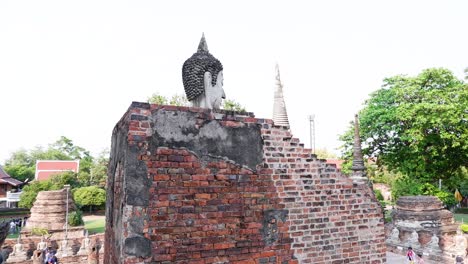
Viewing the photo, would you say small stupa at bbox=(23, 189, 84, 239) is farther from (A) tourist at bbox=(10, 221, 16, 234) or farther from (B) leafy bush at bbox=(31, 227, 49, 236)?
(A) tourist at bbox=(10, 221, 16, 234)

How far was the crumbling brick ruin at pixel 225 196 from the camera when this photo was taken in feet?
12.3

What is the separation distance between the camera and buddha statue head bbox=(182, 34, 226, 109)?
15.5ft

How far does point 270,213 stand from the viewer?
4.33 metres

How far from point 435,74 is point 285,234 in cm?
2152

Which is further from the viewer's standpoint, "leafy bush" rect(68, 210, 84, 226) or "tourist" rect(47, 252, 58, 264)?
"leafy bush" rect(68, 210, 84, 226)

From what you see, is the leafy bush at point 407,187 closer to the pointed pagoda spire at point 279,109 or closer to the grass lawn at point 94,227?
the pointed pagoda spire at point 279,109

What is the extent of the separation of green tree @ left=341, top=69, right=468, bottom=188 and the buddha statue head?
1854 cm

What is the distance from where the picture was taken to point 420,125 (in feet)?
66.5

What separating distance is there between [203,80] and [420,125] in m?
19.0

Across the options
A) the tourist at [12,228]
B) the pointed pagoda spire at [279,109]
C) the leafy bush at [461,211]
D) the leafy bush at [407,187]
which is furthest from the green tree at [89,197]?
the leafy bush at [461,211]

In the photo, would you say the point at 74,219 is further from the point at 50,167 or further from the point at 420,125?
the point at 50,167

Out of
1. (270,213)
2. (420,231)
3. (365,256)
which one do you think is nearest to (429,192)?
(420,231)

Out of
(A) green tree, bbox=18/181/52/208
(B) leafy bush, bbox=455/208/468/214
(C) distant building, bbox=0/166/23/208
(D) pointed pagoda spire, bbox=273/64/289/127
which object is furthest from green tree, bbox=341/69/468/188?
(C) distant building, bbox=0/166/23/208

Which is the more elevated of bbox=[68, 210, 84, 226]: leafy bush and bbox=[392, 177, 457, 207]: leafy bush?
bbox=[392, 177, 457, 207]: leafy bush
